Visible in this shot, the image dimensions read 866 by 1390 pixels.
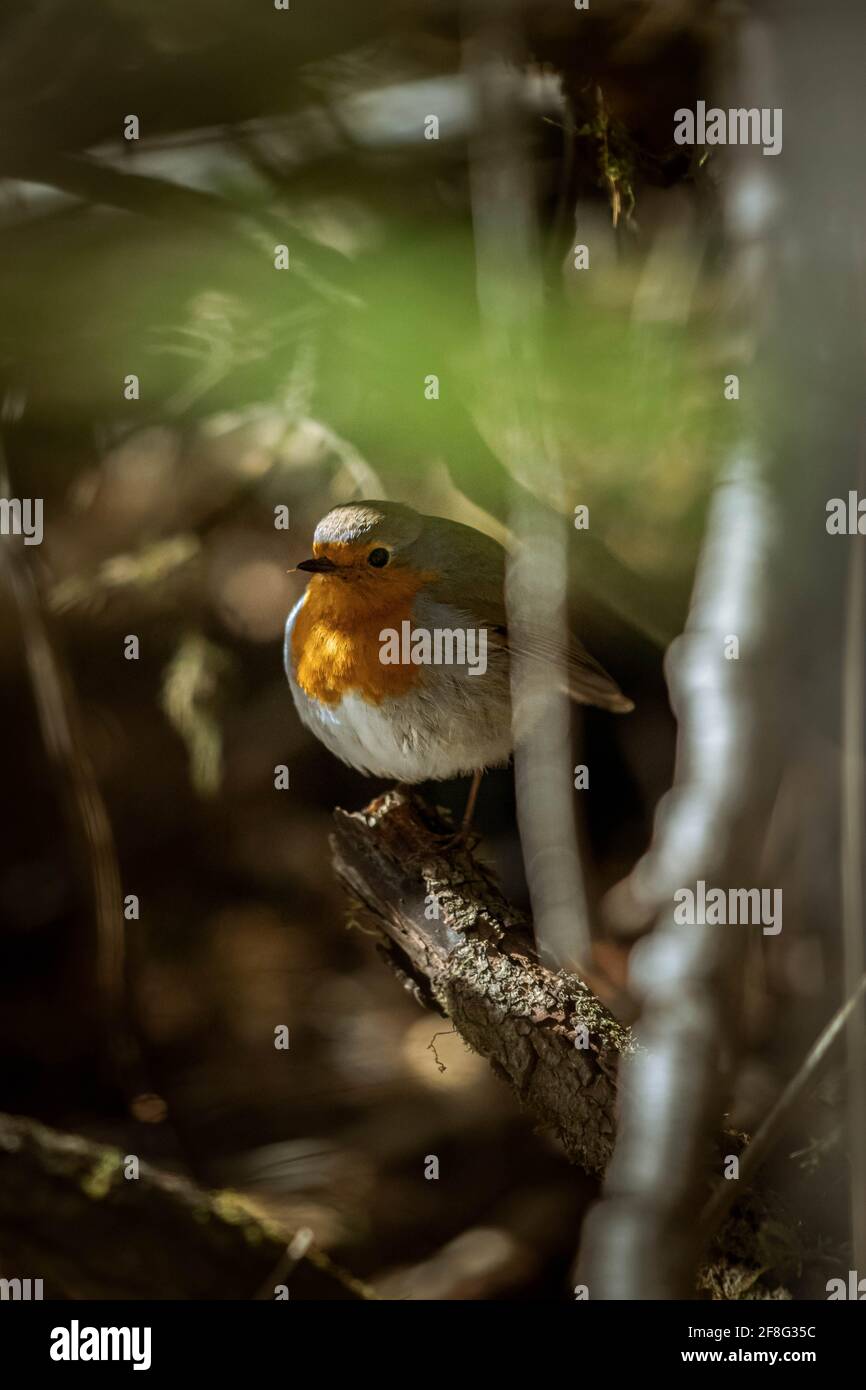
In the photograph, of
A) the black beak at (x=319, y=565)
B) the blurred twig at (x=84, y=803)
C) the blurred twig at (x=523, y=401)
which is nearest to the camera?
the black beak at (x=319, y=565)

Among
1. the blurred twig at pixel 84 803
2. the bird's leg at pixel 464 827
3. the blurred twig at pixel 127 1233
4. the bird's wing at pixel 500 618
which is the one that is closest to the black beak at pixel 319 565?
the bird's wing at pixel 500 618

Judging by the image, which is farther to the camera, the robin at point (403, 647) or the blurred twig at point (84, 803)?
the blurred twig at point (84, 803)

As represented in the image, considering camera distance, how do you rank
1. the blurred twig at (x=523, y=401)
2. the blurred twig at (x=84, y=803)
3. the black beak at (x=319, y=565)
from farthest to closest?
the blurred twig at (x=84, y=803), the blurred twig at (x=523, y=401), the black beak at (x=319, y=565)

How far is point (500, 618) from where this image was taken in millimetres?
1562

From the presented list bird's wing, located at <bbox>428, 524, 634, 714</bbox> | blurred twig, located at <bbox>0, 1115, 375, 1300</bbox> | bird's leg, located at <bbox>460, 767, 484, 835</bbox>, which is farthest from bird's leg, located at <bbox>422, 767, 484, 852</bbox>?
blurred twig, located at <bbox>0, 1115, 375, 1300</bbox>

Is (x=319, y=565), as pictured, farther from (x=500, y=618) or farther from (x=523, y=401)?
(x=523, y=401)

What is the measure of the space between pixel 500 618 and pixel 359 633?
0.22 m

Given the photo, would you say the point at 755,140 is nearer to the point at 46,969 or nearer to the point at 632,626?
the point at 632,626

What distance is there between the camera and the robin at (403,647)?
4.95 feet

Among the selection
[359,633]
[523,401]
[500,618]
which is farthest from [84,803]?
[523,401]

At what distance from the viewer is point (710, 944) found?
4.60 ft

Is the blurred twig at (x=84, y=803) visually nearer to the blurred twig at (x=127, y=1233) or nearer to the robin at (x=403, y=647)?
the blurred twig at (x=127, y=1233)

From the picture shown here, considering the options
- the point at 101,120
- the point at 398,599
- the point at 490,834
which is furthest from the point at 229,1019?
the point at 101,120

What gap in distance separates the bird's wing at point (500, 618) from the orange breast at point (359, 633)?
64mm
